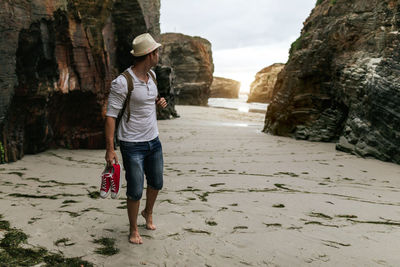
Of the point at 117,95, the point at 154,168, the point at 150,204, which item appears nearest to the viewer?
the point at 117,95

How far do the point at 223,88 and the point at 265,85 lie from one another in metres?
21.9

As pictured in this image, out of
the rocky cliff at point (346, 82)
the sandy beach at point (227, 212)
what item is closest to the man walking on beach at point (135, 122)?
the sandy beach at point (227, 212)

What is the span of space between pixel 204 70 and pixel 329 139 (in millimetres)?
36378

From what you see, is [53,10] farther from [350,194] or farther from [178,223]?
[350,194]

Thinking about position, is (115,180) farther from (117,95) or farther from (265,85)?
(265,85)

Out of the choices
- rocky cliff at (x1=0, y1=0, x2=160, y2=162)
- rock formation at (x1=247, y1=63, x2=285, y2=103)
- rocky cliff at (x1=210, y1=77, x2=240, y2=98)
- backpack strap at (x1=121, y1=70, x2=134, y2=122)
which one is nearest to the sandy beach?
rocky cliff at (x1=0, y1=0, x2=160, y2=162)

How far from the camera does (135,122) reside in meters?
2.90

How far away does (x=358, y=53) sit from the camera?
27.5 feet

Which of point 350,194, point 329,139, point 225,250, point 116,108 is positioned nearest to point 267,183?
point 350,194

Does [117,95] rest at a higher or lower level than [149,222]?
higher

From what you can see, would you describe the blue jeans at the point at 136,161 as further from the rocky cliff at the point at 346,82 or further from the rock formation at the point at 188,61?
the rock formation at the point at 188,61

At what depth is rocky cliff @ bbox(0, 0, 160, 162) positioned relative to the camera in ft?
18.5

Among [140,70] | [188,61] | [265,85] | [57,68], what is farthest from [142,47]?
[265,85]

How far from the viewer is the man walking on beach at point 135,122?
2.80 meters
